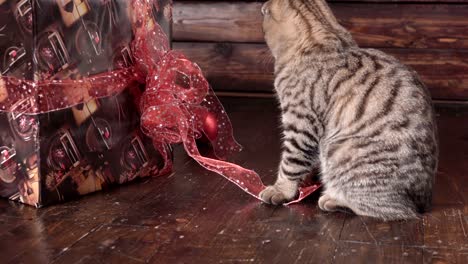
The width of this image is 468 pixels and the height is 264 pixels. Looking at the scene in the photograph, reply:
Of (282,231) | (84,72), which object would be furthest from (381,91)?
(84,72)

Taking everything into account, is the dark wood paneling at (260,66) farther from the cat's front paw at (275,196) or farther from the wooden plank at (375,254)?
the wooden plank at (375,254)

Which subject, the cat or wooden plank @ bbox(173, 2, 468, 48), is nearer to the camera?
the cat

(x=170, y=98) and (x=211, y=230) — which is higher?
(x=170, y=98)

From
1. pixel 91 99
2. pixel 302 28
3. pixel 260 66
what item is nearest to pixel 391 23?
pixel 260 66

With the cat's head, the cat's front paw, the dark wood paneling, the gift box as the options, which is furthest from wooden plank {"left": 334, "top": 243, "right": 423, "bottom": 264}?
the dark wood paneling

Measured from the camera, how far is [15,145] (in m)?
1.62

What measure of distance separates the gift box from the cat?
431 mm

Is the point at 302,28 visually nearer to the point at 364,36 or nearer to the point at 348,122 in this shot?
the point at 348,122

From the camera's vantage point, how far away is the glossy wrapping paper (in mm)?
1560

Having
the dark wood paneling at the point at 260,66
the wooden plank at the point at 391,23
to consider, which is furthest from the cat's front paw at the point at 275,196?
the wooden plank at the point at 391,23

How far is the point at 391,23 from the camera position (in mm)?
3068

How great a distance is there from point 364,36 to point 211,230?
1.87 metres

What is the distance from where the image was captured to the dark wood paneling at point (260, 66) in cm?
305

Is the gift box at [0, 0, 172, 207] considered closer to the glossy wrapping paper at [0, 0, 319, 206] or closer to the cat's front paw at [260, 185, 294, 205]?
the glossy wrapping paper at [0, 0, 319, 206]
